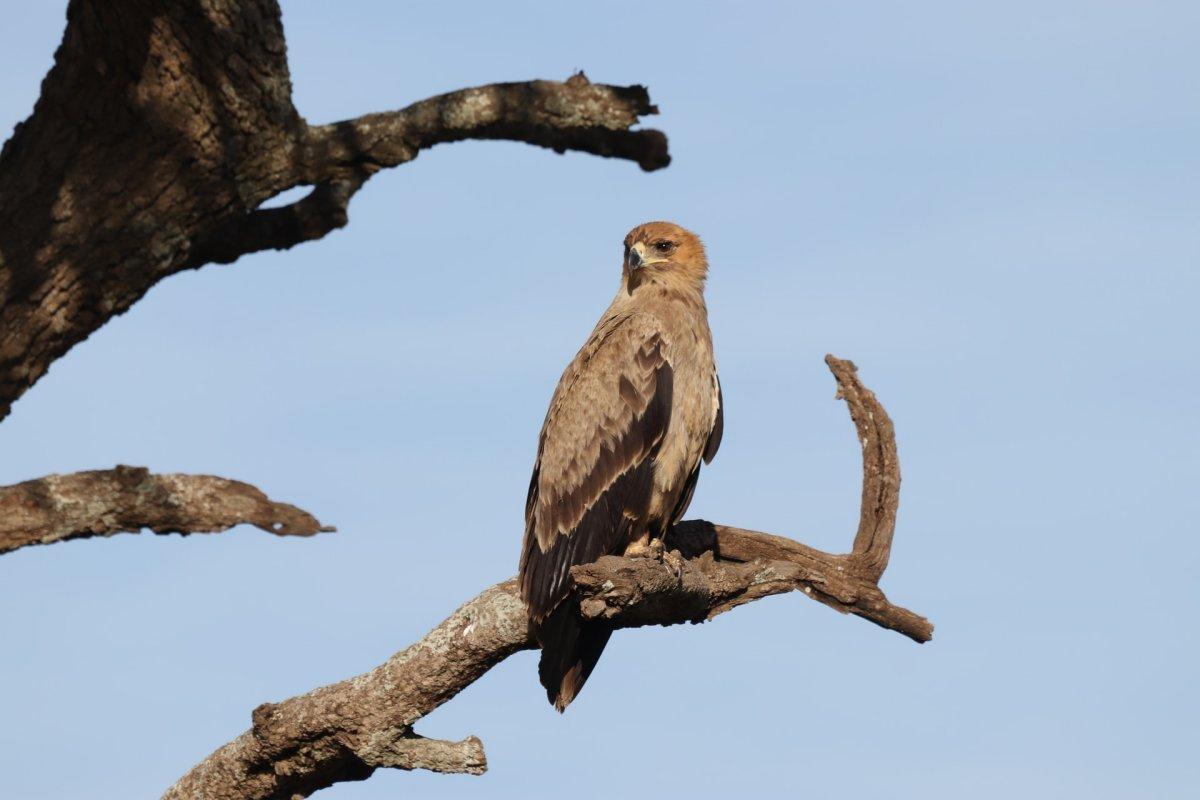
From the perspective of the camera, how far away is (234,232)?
346 inches

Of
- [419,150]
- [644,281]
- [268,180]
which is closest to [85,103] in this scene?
[268,180]

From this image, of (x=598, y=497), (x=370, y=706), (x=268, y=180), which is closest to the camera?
(x=370, y=706)

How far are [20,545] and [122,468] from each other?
0.56 meters

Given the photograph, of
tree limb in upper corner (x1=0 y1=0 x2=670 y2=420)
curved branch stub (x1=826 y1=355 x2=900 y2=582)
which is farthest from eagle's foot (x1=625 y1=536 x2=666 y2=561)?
tree limb in upper corner (x1=0 y1=0 x2=670 y2=420)

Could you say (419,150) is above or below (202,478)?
above

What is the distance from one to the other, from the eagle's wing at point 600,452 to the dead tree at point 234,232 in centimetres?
43

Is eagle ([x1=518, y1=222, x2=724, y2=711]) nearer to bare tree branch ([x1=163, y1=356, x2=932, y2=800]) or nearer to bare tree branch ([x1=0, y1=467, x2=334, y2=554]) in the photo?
bare tree branch ([x1=163, y1=356, x2=932, y2=800])

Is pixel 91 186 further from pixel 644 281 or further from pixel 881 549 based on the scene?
pixel 881 549

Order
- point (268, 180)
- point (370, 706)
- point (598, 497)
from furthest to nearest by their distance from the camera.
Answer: point (268, 180), point (598, 497), point (370, 706)

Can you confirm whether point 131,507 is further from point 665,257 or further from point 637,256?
point 665,257

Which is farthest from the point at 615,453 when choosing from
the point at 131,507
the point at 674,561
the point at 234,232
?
the point at 234,232

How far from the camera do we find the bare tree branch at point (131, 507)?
6695 mm

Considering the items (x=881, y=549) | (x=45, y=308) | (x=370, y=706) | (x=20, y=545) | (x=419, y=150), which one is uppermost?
(x=419, y=150)

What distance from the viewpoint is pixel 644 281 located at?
8.64m
